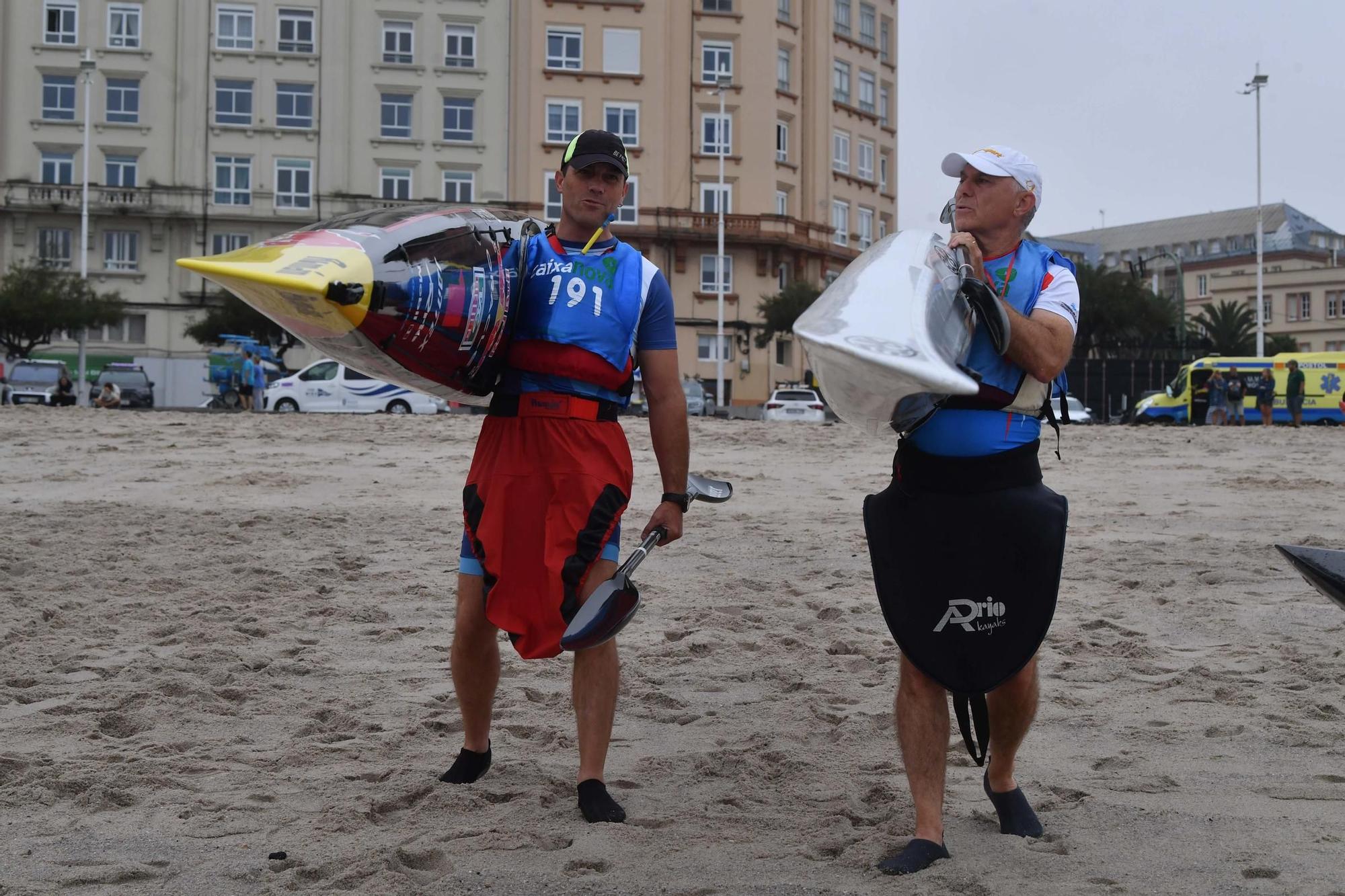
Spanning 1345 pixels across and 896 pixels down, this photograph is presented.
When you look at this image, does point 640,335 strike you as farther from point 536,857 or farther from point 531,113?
point 531,113

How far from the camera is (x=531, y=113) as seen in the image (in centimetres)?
4744

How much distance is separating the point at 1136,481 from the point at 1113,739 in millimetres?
8712

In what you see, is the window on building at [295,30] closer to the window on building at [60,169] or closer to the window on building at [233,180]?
the window on building at [233,180]

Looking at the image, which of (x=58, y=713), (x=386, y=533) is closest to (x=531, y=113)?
(x=386, y=533)

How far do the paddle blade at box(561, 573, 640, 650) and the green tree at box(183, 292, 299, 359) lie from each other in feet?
131

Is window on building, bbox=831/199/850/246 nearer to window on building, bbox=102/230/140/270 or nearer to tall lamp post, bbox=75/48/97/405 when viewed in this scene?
window on building, bbox=102/230/140/270

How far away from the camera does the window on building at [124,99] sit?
45406mm

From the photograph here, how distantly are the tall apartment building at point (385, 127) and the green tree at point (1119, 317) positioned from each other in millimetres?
9928

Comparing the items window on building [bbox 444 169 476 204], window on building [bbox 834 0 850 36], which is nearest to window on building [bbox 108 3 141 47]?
window on building [bbox 444 169 476 204]

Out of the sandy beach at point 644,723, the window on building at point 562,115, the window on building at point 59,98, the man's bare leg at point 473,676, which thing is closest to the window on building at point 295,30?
the window on building at point 59,98

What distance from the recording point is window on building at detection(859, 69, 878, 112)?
54.2m

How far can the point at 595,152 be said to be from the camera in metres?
3.84

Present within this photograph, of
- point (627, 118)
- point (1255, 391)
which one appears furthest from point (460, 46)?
point (1255, 391)

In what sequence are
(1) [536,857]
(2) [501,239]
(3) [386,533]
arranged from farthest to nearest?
(3) [386,533] < (2) [501,239] < (1) [536,857]
